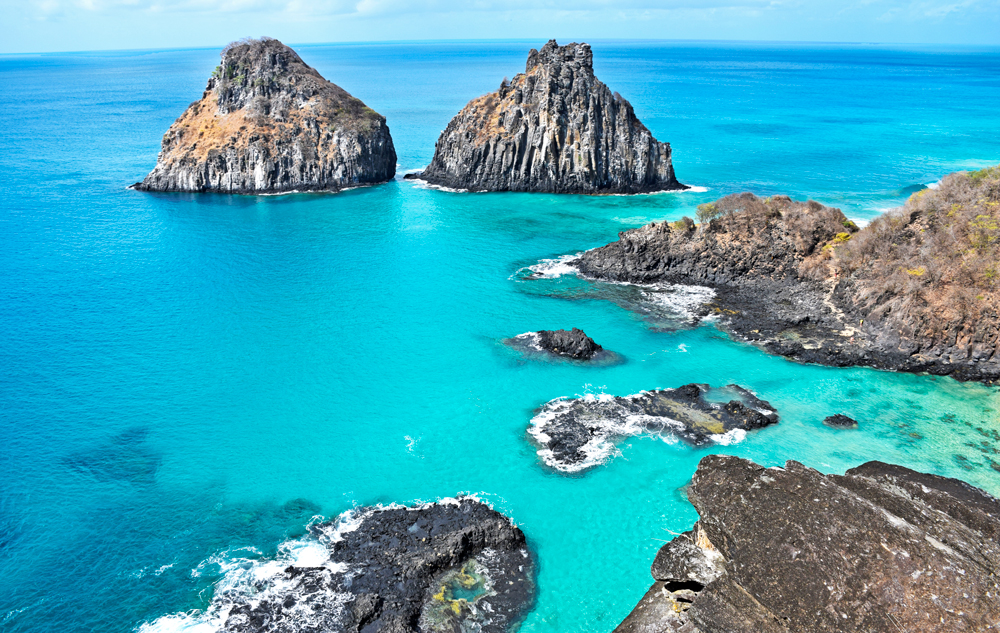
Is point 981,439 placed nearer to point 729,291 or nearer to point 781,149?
point 729,291

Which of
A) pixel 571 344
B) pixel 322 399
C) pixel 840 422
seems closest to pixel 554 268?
pixel 571 344

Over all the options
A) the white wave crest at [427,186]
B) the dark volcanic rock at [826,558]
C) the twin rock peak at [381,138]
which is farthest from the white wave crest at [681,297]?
the white wave crest at [427,186]

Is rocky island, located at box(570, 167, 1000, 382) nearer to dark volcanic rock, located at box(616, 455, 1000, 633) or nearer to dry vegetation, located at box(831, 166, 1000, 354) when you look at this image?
dry vegetation, located at box(831, 166, 1000, 354)

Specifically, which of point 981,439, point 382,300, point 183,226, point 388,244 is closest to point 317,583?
point 382,300

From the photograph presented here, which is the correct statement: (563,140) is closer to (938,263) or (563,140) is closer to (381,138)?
(381,138)

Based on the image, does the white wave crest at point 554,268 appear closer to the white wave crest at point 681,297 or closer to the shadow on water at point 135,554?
the white wave crest at point 681,297

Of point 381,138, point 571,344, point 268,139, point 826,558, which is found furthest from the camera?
point 381,138

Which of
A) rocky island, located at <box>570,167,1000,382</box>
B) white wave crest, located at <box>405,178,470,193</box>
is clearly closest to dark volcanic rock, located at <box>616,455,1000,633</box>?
rocky island, located at <box>570,167,1000,382</box>
